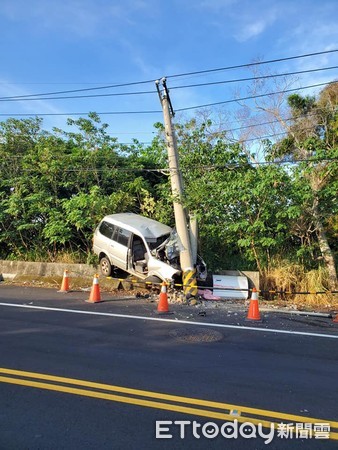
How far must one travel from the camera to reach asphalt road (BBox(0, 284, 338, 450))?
3.40 m

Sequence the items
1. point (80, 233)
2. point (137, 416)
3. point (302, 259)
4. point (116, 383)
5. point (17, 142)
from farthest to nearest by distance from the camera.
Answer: point (17, 142), point (80, 233), point (302, 259), point (116, 383), point (137, 416)

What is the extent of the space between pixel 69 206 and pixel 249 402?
12.5m

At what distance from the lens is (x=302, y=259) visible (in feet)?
43.5

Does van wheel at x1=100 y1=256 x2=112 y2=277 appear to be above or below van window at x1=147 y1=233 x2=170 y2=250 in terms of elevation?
below

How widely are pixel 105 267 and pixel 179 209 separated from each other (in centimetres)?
350

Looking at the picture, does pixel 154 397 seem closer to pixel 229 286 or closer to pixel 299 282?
pixel 229 286

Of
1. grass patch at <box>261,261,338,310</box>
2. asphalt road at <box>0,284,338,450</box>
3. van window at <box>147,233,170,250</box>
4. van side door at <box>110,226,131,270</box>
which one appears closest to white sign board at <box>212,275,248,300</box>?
grass patch at <box>261,261,338,310</box>

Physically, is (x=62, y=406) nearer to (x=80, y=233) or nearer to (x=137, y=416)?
(x=137, y=416)

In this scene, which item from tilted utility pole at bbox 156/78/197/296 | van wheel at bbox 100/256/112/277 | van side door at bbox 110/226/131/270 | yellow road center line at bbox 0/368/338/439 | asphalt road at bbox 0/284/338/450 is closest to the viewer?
asphalt road at bbox 0/284/338/450

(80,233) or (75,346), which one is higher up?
(80,233)

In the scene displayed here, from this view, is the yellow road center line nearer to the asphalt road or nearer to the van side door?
the asphalt road

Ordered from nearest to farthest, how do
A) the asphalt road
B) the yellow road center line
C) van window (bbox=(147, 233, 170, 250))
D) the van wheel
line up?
the asphalt road, the yellow road center line, van window (bbox=(147, 233, 170, 250)), the van wheel

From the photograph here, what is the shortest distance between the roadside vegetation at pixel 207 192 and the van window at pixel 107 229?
133 centimetres

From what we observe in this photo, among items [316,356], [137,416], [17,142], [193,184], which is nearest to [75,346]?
[137,416]
